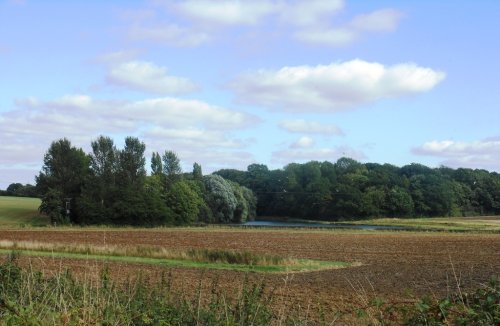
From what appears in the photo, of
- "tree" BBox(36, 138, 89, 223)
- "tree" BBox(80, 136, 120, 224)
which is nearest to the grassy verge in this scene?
"tree" BBox(80, 136, 120, 224)

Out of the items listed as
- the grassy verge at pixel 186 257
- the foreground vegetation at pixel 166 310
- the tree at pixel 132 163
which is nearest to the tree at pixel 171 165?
the tree at pixel 132 163

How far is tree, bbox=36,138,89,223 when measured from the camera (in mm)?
103000

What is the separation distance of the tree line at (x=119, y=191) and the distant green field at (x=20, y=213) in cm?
400

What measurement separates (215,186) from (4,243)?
77.4 m

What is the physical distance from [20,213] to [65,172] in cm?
1321

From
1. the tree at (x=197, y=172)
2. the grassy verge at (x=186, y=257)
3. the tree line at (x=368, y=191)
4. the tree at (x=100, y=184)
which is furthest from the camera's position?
the tree line at (x=368, y=191)

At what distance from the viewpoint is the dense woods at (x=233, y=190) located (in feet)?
325

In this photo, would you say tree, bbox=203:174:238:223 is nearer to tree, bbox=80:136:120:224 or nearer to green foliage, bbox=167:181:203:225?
green foliage, bbox=167:181:203:225

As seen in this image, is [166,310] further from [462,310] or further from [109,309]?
[462,310]

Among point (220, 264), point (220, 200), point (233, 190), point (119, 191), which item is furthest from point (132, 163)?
point (220, 264)

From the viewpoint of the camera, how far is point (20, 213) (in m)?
108

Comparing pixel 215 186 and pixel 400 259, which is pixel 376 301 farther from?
pixel 215 186

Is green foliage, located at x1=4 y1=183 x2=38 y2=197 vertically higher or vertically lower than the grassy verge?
higher

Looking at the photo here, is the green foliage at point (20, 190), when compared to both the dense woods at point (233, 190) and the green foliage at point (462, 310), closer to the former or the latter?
the dense woods at point (233, 190)
